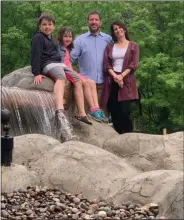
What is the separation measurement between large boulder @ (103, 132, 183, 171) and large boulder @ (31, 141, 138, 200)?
78cm

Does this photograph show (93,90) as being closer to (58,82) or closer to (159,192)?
(58,82)

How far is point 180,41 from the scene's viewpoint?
A: 58.6 ft

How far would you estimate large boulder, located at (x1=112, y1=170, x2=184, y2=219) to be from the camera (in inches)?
205

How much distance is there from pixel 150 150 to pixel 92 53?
8.38 ft

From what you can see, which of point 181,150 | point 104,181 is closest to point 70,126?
point 181,150

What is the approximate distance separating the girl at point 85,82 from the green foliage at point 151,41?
726 centimetres

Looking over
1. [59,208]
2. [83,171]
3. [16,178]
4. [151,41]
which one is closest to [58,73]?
[83,171]

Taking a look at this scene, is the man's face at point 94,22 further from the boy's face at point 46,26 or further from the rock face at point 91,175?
the rock face at point 91,175

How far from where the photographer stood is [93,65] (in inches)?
365

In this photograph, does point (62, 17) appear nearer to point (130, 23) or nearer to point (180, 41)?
point (130, 23)

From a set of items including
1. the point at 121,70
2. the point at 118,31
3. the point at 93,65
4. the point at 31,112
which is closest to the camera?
the point at 31,112

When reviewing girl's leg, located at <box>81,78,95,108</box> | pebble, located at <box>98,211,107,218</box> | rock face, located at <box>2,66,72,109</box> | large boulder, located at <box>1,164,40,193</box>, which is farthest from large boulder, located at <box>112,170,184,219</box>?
rock face, located at <box>2,66,72,109</box>

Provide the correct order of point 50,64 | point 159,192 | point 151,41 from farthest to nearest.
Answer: point 151,41
point 50,64
point 159,192

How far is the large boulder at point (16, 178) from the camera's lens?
5605 millimetres
